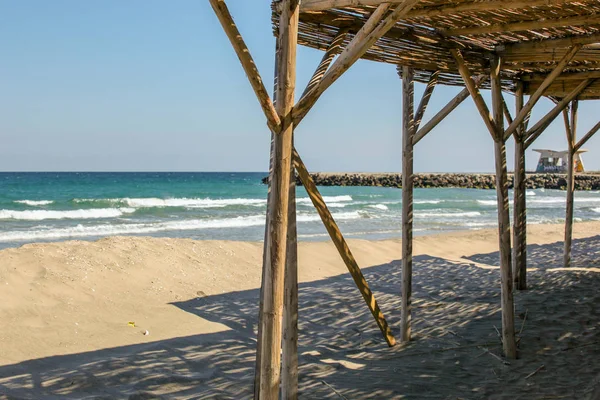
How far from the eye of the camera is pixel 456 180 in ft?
155

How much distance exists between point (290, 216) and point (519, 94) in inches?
179

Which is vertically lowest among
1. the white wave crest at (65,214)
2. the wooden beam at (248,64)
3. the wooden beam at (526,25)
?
the white wave crest at (65,214)

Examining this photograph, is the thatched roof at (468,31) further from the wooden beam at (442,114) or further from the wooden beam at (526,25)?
the wooden beam at (442,114)

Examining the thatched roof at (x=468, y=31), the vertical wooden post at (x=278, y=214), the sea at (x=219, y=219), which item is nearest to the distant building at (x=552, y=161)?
the sea at (x=219, y=219)

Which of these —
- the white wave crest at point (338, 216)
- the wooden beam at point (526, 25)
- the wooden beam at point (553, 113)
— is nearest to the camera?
the wooden beam at point (526, 25)

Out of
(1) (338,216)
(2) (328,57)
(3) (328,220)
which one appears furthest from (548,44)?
(1) (338,216)

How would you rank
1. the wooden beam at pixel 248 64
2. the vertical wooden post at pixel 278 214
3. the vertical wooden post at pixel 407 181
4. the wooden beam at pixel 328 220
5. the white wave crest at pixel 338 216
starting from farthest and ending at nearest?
the white wave crest at pixel 338 216 → the vertical wooden post at pixel 407 181 → the wooden beam at pixel 328 220 → the vertical wooden post at pixel 278 214 → the wooden beam at pixel 248 64

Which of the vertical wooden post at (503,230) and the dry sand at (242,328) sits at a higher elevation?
the vertical wooden post at (503,230)

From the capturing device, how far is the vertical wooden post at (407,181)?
528 centimetres

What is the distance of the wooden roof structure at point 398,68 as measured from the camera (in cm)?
300

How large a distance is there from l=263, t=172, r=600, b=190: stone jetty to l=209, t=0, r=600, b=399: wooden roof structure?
33.2 meters

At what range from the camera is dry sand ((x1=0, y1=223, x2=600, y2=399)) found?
175 inches

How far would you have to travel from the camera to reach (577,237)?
47.5 feet

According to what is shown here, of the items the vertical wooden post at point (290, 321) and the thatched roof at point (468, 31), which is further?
the thatched roof at point (468, 31)
